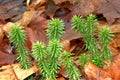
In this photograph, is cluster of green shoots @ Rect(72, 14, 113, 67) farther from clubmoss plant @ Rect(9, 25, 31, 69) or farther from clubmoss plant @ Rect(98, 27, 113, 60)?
clubmoss plant @ Rect(9, 25, 31, 69)

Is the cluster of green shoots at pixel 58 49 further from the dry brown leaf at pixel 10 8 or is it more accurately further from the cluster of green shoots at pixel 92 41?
the dry brown leaf at pixel 10 8

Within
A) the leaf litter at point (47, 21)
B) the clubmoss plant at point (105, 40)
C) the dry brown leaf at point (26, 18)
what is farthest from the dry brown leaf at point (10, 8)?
the clubmoss plant at point (105, 40)

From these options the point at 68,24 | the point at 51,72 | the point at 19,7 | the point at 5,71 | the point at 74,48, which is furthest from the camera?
the point at 19,7

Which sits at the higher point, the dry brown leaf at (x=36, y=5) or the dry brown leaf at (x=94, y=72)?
the dry brown leaf at (x=36, y=5)

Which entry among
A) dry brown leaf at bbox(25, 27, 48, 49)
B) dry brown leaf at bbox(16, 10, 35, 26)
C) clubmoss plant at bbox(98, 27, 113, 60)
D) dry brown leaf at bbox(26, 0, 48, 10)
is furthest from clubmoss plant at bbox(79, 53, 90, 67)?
dry brown leaf at bbox(26, 0, 48, 10)

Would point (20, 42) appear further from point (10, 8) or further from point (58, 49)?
point (10, 8)

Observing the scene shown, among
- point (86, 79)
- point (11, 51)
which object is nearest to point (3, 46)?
point (11, 51)

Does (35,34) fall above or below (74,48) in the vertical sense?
above

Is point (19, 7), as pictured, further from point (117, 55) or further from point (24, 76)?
point (117, 55)

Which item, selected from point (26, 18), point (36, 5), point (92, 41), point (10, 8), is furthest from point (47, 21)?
point (92, 41)
